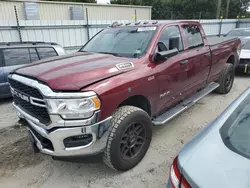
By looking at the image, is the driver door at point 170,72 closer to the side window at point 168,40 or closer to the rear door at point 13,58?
the side window at point 168,40

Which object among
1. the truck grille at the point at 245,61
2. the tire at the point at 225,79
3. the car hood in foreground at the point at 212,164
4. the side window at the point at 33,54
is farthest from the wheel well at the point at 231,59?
the side window at the point at 33,54

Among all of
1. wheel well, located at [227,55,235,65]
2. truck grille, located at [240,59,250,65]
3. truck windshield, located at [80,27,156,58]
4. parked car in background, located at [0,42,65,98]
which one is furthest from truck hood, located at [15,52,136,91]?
truck grille, located at [240,59,250,65]

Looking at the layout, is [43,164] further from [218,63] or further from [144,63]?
[218,63]

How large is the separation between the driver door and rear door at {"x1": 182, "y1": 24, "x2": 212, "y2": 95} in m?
0.16

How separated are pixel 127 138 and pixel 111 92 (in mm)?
679

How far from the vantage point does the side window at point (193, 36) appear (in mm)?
3947

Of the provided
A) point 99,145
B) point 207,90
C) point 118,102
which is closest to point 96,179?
point 99,145

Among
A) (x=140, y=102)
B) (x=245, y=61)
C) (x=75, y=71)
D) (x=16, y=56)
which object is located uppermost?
(x=75, y=71)

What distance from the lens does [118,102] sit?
2.41 metres

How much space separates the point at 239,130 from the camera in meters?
1.46

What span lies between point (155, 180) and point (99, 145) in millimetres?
861

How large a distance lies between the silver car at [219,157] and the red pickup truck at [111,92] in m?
1.09

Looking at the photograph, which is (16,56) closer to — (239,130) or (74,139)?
(74,139)

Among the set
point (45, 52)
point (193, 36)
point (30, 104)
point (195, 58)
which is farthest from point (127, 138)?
point (45, 52)
